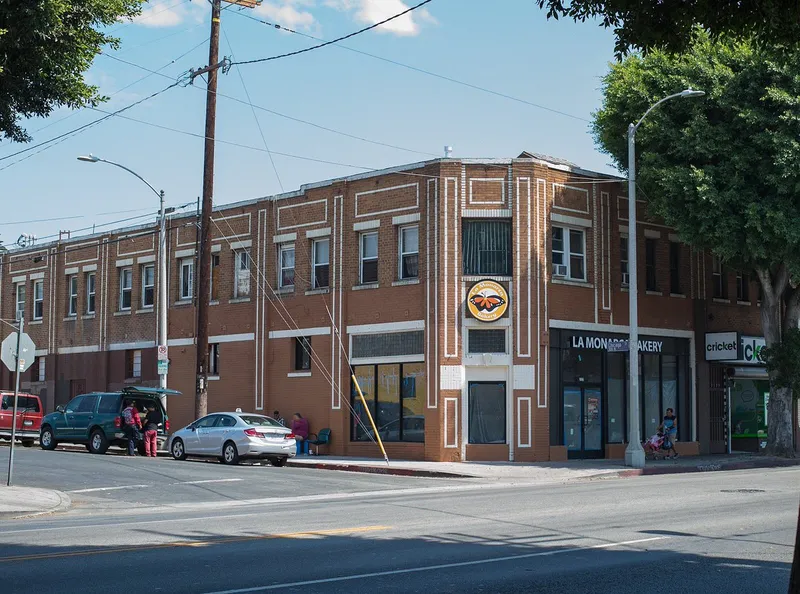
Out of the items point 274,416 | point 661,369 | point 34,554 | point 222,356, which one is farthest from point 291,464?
point 34,554

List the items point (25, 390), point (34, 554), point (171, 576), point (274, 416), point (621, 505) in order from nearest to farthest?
point (171, 576), point (34, 554), point (621, 505), point (274, 416), point (25, 390)

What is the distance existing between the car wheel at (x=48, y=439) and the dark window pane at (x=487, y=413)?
13.3m

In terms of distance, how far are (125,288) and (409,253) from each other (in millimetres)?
15102

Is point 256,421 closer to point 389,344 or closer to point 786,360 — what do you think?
point 389,344

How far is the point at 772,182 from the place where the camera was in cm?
2836

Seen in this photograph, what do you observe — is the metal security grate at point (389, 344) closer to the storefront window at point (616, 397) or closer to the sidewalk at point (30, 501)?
the storefront window at point (616, 397)

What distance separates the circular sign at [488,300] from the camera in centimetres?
3075

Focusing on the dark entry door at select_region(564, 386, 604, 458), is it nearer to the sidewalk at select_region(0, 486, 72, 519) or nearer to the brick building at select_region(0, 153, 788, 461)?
the brick building at select_region(0, 153, 788, 461)

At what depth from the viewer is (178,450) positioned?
30156 mm

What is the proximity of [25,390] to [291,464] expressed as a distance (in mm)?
20623

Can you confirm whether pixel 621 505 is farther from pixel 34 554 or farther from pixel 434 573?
pixel 34 554

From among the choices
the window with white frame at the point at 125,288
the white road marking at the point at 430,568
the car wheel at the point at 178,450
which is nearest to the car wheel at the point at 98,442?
the car wheel at the point at 178,450

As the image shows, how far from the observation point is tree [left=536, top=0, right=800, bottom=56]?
9.41 metres

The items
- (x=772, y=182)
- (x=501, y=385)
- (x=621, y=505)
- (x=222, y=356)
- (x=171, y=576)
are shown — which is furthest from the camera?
(x=222, y=356)
